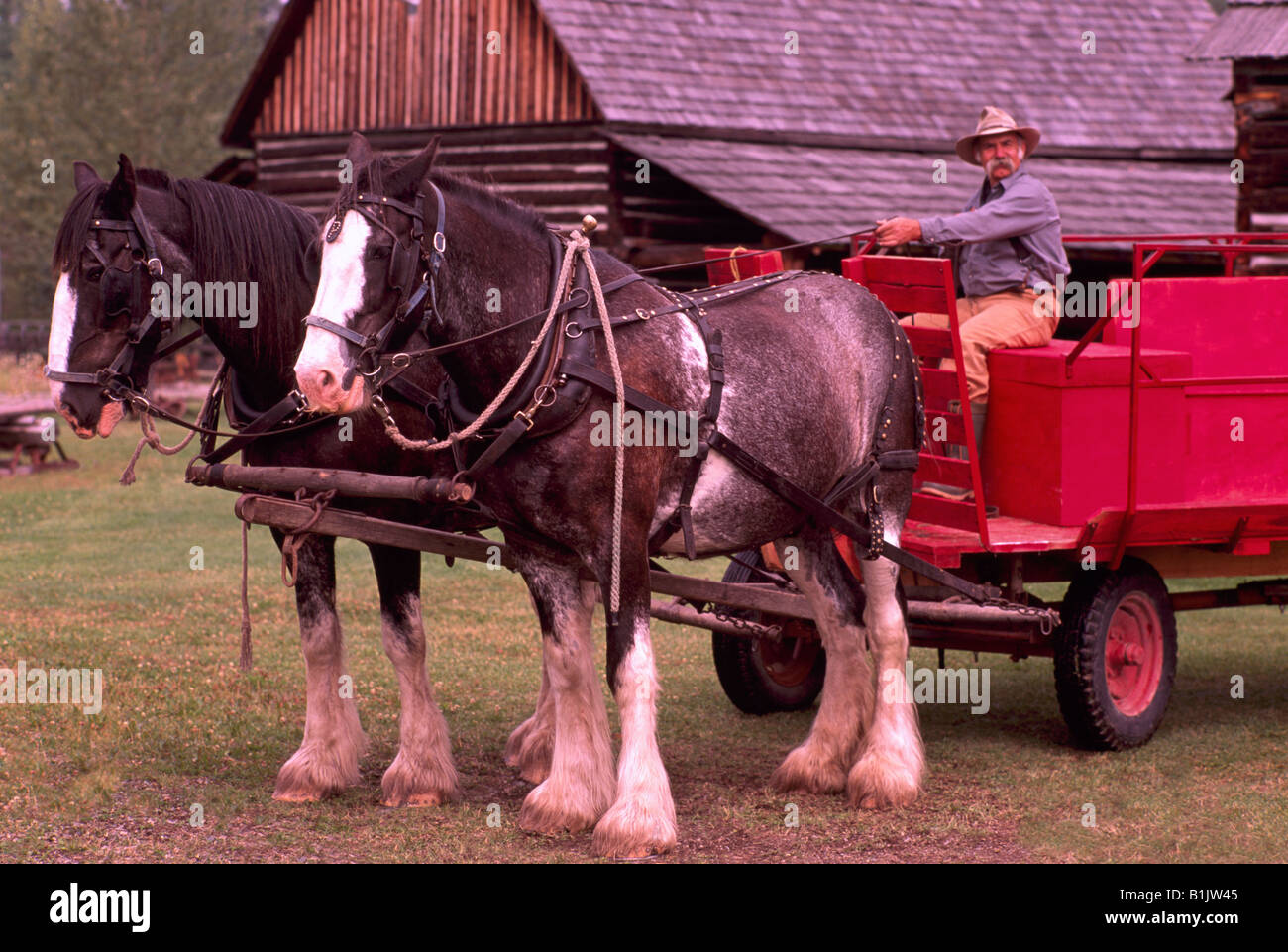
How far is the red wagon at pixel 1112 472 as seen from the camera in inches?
247

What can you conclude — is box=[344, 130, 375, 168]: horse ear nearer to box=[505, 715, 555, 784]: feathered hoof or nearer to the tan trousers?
box=[505, 715, 555, 784]: feathered hoof

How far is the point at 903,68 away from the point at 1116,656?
14.3m

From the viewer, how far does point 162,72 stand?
39.8 m

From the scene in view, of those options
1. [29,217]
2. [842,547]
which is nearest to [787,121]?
[842,547]

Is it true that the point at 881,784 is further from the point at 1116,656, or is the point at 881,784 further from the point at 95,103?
the point at 95,103

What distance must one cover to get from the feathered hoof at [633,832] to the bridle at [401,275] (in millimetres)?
1640

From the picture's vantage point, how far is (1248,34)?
46.7ft

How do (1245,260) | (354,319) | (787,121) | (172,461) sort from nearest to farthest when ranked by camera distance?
(354,319) < (1245,260) < (787,121) < (172,461)

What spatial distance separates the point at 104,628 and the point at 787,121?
36.4ft

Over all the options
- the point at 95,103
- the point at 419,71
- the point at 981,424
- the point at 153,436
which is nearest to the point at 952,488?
the point at 981,424

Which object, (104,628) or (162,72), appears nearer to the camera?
(104,628)

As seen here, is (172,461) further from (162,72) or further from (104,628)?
(162,72)

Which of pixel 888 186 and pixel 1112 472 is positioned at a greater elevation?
pixel 888 186

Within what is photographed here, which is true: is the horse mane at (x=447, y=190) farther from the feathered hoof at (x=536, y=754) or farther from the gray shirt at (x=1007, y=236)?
the feathered hoof at (x=536, y=754)
